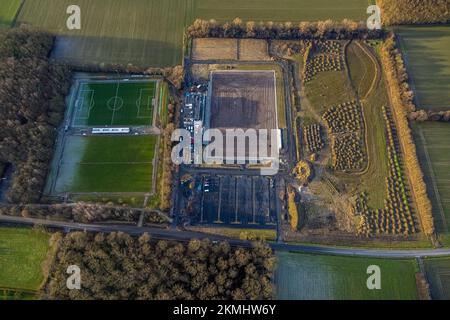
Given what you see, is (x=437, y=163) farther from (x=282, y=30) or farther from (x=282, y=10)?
(x=282, y=10)

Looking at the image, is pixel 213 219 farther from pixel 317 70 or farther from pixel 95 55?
pixel 95 55

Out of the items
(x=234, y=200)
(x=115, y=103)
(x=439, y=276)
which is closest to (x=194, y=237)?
(x=234, y=200)

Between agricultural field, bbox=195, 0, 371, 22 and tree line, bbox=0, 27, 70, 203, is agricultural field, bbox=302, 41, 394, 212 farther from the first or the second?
tree line, bbox=0, 27, 70, 203

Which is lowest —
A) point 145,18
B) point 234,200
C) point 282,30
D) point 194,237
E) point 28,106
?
point 194,237

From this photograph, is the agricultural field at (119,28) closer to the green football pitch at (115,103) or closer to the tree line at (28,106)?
the tree line at (28,106)

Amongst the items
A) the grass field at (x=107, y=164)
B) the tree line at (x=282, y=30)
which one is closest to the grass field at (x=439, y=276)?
the tree line at (x=282, y=30)

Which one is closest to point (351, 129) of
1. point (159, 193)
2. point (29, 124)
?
point (159, 193)
